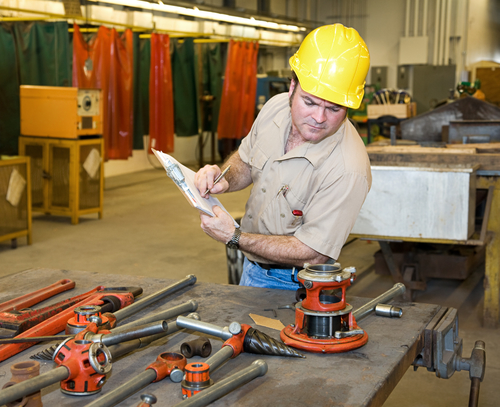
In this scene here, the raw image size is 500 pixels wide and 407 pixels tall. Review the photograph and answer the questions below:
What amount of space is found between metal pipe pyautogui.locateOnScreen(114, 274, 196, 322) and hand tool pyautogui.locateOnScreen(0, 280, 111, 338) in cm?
16

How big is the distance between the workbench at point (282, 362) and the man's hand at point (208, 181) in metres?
0.33

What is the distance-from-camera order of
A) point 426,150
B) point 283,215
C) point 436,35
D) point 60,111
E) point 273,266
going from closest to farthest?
point 283,215
point 273,266
point 426,150
point 60,111
point 436,35

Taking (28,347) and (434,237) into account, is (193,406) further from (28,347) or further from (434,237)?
(434,237)

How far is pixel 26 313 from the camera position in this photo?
147cm

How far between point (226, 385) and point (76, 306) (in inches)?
23.7

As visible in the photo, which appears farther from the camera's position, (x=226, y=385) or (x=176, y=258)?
(x=176, y=258)

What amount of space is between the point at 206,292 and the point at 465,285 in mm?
3001

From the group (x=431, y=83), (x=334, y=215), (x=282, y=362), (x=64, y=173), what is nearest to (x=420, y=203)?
(x=334, y=215)

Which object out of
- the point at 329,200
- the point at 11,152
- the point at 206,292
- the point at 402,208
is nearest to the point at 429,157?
the point at 402,208

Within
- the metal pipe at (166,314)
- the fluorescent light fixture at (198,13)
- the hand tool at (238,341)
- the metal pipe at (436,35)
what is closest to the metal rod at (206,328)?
the hand tool at (238,341)

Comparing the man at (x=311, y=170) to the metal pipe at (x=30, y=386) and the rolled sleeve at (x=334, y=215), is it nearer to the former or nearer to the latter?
the rolled sleeve at (x=334, y=215)

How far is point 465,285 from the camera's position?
4223mm

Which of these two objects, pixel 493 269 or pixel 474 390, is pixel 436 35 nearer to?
pixel 493 269

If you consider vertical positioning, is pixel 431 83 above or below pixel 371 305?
above
